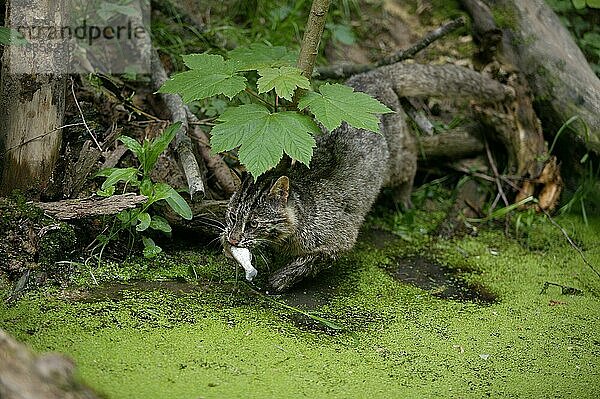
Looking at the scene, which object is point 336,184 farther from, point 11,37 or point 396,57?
point 11,37

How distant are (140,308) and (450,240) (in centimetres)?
232

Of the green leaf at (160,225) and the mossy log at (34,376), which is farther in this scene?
the green leaf at (160,225)

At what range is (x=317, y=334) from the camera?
3.48 metres

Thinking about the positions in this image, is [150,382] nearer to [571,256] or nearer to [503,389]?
[503,389]

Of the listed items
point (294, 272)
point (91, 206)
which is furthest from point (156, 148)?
point (294, 272)

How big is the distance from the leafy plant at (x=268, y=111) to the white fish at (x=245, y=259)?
550 millimetres

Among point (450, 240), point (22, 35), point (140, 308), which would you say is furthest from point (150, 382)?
point (450, 240)

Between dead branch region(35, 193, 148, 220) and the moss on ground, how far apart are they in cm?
30

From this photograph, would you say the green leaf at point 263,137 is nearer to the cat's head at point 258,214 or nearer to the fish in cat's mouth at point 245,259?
the cat's head at point 258,214

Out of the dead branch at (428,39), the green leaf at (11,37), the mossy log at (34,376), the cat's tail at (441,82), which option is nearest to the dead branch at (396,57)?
the dead branch at (428,39)

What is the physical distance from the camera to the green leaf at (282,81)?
344 centimetres

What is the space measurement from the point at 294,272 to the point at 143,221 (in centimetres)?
83

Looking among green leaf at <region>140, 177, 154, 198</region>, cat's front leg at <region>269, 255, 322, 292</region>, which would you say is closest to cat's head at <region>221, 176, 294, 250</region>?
cat's front leg at <region>269, 255, 322, 292</region>

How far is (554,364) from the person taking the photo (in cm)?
336
